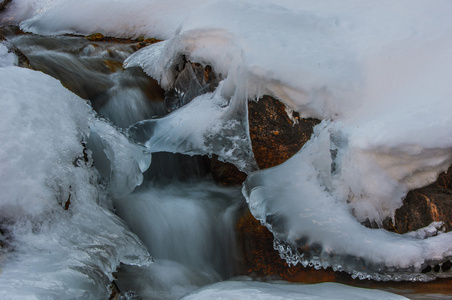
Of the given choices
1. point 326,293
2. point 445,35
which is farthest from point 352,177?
point 445,35

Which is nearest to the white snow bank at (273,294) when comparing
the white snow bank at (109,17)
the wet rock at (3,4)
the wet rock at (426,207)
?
the wet rock at (426,207)

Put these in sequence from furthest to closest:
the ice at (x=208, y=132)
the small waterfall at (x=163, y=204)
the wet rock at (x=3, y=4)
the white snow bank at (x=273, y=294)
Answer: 1. the wet rock at (x=3, y=4)
2. the ice at (x=208, y=132)
3. the small waterfall at (x=163, y=204)
4. the white snow bank at (x=273, y=294)

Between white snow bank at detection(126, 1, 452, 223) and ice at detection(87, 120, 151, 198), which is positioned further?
ice at detection(87, 120, 151, 198)

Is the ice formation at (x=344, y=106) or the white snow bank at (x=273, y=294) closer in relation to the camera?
the white snow bank at (x=273, y=294)

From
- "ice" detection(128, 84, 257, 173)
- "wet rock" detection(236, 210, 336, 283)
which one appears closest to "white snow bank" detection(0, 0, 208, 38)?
"ice" detection(128, 84, 257, 173)

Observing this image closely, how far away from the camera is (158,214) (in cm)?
292

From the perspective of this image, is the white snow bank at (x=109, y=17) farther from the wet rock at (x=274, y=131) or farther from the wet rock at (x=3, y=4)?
the wet rock at (x=274, y=131)

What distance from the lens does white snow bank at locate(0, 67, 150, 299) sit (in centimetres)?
166

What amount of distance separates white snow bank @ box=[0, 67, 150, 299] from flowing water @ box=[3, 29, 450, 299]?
34cm

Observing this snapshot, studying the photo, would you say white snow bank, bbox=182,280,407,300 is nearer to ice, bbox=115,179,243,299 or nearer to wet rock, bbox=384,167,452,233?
wet rock, bbox=384,167,452,233

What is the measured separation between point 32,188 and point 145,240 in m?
1.12

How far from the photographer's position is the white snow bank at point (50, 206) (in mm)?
1659

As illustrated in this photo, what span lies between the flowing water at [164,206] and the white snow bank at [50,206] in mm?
335

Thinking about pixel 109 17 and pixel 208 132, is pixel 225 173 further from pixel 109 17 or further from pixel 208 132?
pixel 109 17
